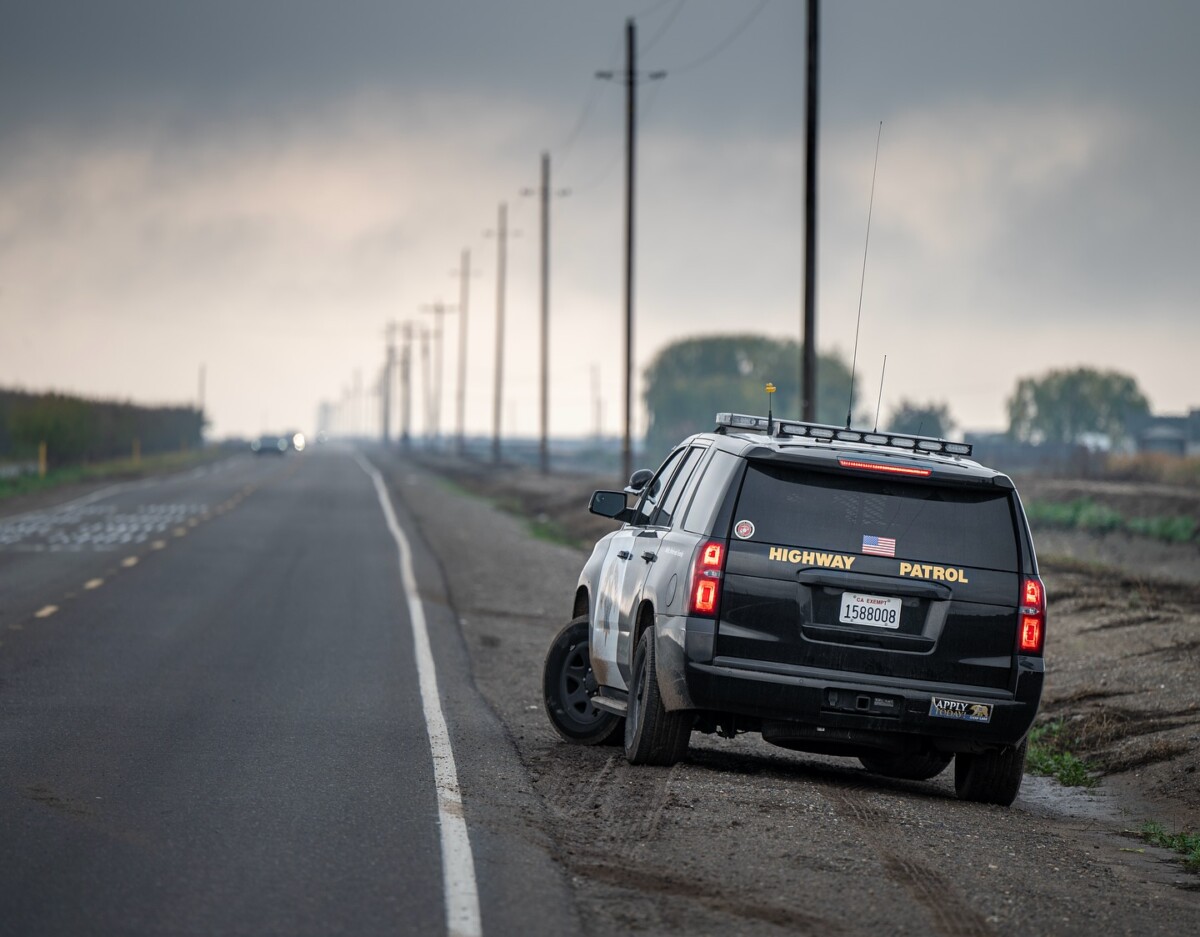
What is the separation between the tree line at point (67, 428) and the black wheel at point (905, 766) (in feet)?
192

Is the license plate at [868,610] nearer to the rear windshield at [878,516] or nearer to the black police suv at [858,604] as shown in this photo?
the black police suv at [858,604]

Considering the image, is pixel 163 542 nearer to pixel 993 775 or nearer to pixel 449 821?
pixel 993 775

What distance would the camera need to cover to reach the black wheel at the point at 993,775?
9.94 metres

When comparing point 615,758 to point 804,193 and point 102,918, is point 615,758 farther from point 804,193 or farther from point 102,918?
point 804,193

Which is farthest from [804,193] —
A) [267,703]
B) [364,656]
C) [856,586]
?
[856,586]

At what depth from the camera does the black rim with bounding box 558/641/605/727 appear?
448 inches

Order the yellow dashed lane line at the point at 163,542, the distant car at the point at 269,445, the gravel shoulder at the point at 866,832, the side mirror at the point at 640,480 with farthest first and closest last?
the distant car at the point at 269,445 → the yellow dashed lane line at the point at 163,542 → the side mirror at the point at 640,480 → the gravel shoulder at the point at 866,832

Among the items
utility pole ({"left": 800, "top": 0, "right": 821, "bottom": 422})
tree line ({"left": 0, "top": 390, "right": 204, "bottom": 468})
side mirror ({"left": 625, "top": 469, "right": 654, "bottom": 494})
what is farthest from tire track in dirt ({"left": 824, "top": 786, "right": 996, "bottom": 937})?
tree line ({"left": 0, "top": 390, "right": 204, "bottom": 468})

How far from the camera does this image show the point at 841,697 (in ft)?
30.4

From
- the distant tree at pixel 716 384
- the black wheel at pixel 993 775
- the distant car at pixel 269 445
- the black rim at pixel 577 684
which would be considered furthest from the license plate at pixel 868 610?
the distant tree at pixel 716 384

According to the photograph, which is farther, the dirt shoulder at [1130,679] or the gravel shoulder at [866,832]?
the dirt shoulder at [1130,679]

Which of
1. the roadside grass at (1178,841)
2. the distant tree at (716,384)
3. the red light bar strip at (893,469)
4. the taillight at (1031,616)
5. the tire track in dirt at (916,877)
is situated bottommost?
the roadside grass at (1178,841)

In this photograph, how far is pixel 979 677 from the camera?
30.6ft

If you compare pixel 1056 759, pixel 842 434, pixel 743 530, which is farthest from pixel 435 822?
pixel 1056 759
